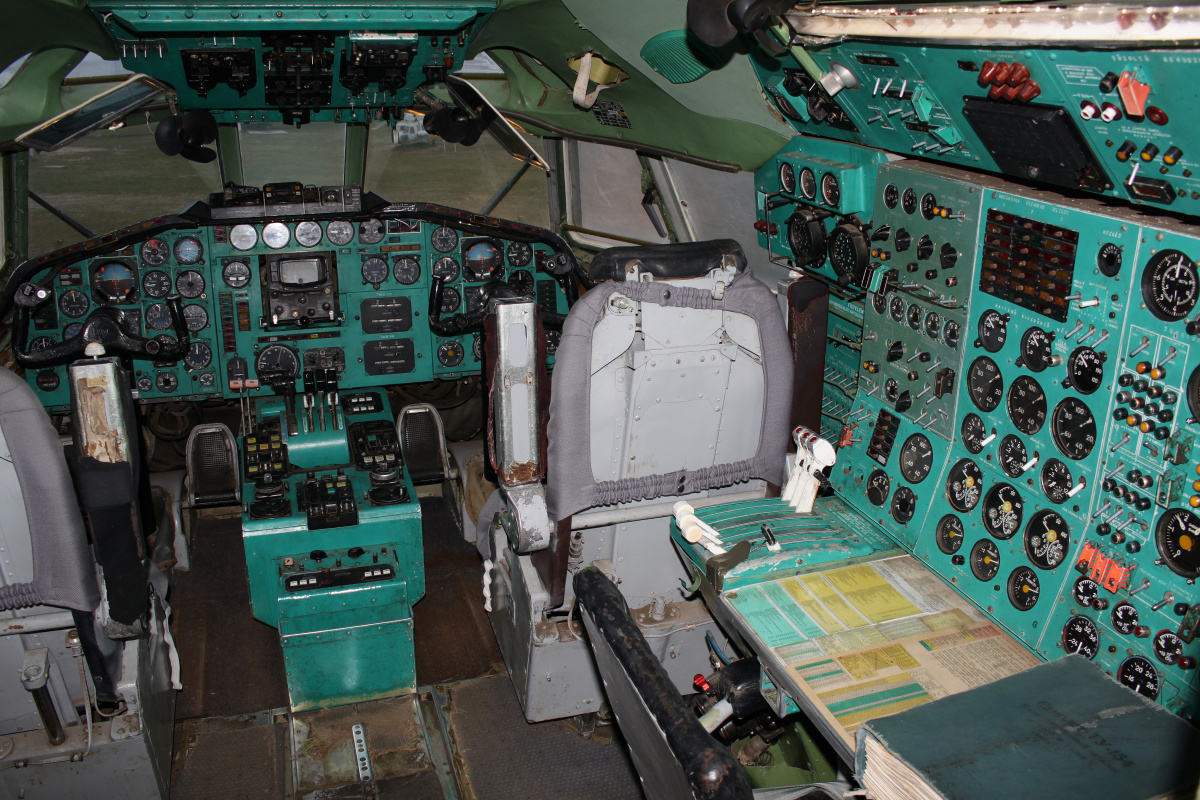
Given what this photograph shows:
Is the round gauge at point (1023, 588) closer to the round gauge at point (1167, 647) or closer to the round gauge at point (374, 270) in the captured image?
the round gauge at point (1167, 647)

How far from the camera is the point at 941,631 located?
7.99ft

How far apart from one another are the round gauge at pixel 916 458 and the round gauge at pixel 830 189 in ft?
3.57

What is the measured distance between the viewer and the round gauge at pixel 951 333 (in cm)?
277

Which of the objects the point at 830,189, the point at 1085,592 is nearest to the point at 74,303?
the point at 830,189

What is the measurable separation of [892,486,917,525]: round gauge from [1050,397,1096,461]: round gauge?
0.61 m

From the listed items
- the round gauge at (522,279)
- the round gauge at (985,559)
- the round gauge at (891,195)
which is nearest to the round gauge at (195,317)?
the round gauge at (522,279)

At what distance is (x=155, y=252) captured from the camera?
4.89 meters

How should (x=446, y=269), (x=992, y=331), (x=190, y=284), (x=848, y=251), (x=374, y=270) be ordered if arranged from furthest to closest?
(x=446, y=269) → (x=374, y=270) → (x=190, y=284) → (x=848, y=251) → (x=992, y=331)

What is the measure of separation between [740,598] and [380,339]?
342 centimetres

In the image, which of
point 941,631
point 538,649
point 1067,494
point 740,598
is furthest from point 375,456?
point 1067,494

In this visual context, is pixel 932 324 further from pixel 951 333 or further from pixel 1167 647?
pixel 1167 647

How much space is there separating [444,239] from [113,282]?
6.06 feet

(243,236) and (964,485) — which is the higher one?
(243,236)

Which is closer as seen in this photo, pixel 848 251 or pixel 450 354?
pixel 848 251
